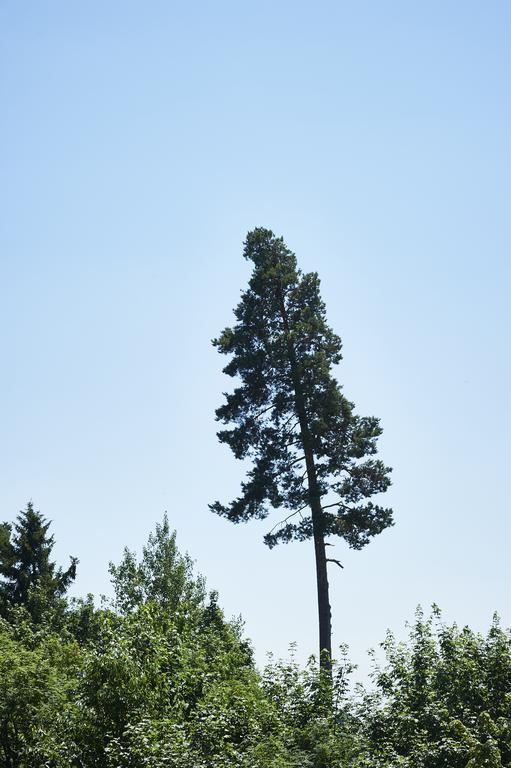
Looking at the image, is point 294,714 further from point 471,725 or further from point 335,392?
point 335,392

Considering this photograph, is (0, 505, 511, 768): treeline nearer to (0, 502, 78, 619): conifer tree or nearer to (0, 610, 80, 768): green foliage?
(0, 610, 80, 768): green foliage

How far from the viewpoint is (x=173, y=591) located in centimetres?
4509

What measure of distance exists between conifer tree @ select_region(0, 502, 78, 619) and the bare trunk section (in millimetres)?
24224

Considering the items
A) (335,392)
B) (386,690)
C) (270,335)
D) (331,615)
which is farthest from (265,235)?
(386,690)

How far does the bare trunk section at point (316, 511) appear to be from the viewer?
1107 inches

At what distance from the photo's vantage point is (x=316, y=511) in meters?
30.0

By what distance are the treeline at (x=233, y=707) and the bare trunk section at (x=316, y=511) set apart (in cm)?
499

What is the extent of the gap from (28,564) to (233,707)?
35.6 meters

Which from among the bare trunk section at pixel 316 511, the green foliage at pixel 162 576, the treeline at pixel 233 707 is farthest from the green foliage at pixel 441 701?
the green foliage at pixel 162 576

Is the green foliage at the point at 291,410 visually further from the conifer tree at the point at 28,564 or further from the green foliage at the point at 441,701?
the conifer tree at the point at 28,564

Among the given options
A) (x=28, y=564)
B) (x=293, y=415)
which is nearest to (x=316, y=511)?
(x=293, y=415)

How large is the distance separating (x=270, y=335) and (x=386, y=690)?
54.6ft

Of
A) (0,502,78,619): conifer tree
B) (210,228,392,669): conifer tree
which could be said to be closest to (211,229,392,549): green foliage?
(210,228,392,669): conifer tree

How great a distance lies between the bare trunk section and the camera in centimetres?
2811
